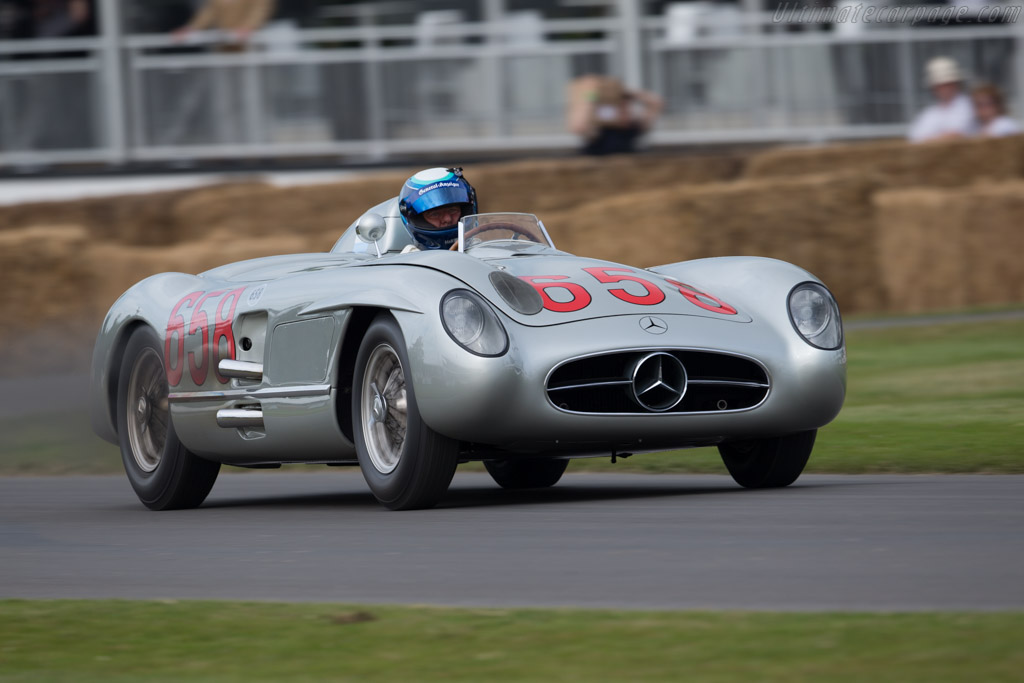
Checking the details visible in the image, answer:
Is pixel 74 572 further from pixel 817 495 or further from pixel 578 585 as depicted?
pixel 817 495

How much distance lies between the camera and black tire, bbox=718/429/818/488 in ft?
22.1

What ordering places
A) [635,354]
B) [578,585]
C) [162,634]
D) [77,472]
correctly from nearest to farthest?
[162,634] < [578,585] < [635,354] < [77,472]

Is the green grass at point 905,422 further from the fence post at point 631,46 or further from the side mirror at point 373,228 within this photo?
the fence post at point 631,46

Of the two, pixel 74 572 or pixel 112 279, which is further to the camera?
pixel 112 279

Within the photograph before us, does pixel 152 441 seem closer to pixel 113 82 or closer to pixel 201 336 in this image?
pixel 201 336

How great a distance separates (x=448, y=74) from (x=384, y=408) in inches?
478

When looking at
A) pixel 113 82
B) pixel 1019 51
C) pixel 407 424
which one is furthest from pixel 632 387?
pixel 113 82

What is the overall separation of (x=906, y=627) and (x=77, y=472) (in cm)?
702

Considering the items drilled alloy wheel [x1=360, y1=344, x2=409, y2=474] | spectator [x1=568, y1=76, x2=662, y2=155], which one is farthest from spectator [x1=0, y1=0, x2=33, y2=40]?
drilled alloy wheel [x1=360, y1=344, x2=409, y2=474]

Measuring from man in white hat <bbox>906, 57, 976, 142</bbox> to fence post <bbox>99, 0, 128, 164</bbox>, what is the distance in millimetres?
7883

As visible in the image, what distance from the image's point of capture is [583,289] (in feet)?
21.0

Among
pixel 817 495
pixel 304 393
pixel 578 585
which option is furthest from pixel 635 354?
pixel 578 585

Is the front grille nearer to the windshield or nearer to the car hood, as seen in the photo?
the car hood

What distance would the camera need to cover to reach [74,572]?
205 inches
